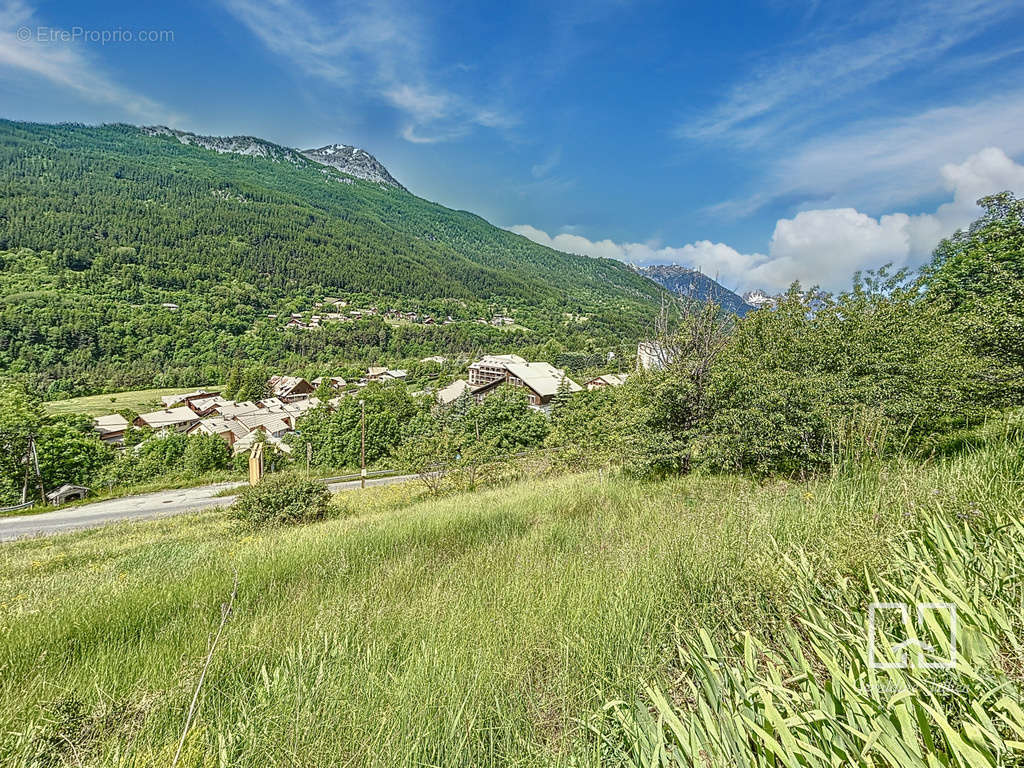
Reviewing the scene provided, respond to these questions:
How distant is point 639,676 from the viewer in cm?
150

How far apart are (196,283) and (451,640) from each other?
490ft

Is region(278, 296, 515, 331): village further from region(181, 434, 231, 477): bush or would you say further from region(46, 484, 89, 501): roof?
region(46, 484, 89, 501): roof

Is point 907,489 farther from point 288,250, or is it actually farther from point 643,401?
point 288,250

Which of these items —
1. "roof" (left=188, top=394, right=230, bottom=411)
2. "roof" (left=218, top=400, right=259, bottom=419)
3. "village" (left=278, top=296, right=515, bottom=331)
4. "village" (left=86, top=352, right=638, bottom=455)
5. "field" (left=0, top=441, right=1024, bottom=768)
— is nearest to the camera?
"field" (left=0, top=441, right=1024, bottom=768)

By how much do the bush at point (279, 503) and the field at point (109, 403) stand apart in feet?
216

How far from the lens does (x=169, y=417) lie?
52.3 metres

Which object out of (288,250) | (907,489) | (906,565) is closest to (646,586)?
(906,565)

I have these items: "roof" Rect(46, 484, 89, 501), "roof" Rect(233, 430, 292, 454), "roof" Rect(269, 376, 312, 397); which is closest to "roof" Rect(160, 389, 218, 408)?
"roof" Rect(269, 376, 312, 397)

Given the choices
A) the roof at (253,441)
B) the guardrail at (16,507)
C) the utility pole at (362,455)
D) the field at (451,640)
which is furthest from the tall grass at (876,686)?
the roof at (253,441)

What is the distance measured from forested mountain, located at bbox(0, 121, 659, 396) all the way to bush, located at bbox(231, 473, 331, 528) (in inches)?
3471

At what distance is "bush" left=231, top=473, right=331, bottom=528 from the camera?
9.54 m

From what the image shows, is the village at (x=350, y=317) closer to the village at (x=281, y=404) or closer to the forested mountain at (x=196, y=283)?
the forested mountain at (x=196, y=283)

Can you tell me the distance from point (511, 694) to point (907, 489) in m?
2.32

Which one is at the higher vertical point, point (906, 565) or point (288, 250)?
point (288, 250)
